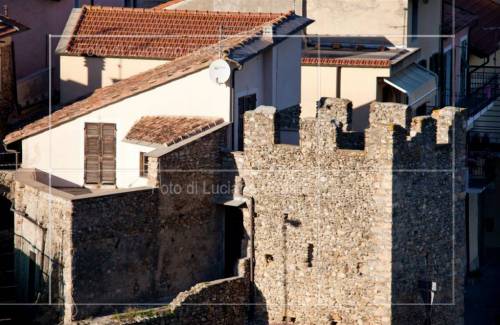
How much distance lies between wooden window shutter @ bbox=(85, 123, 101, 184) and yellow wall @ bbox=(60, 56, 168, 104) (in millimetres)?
3642

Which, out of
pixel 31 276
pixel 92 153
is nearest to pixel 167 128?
pixel 92 153

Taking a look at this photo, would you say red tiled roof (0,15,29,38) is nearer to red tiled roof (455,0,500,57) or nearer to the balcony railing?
the balcony railing

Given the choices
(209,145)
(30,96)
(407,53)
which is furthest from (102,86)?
(407,53)

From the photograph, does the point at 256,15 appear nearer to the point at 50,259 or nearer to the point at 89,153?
the point at 89,153

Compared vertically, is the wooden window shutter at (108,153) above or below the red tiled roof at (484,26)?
below

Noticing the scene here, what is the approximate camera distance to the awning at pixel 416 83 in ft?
179

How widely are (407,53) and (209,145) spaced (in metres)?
11.3

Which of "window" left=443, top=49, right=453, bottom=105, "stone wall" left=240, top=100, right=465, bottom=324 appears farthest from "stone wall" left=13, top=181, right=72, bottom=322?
"window" left=443, top=49, right=453, bottom=105

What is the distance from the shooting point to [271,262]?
4700cm

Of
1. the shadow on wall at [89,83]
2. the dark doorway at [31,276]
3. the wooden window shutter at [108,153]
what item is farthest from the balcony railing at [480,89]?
the dark doorway at [31,276]

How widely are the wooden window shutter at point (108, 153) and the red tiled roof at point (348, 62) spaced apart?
847 centimetres

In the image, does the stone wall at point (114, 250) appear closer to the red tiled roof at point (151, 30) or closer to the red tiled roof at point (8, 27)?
the red tiled roof at point (151, 30)

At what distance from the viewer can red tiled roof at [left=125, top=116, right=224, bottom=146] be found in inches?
1842

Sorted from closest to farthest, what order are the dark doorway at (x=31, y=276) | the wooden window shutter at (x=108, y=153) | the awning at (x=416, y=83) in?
the dark doorway at (x=31, y=276), the wooden window shutter at (x=108, y=153), the awning at (x=416, y=83)
